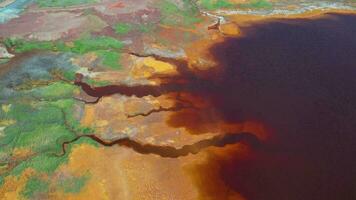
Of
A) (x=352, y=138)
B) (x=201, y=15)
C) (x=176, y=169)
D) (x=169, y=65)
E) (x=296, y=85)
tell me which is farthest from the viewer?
(x=201, y=15)

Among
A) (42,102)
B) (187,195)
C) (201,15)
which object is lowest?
(187,195)

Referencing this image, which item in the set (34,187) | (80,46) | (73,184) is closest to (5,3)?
(80,46)

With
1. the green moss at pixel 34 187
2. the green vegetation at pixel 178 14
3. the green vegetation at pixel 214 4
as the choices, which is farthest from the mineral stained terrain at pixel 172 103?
the green vegetation at pixel 214 4

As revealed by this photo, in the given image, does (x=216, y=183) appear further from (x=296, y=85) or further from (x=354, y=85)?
(x=354, y=85)

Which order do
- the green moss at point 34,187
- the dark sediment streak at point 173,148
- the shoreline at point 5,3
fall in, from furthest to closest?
the shoreline at point 5,3, the dark sediment streak at point 173,148, the green moss at point 34,187

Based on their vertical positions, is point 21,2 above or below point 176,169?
above

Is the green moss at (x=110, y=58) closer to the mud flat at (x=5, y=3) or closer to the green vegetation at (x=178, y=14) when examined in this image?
the green vegetation at (x=178, y=14)

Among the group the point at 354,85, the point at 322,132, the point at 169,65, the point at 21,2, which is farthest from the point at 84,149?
the point at 21,2

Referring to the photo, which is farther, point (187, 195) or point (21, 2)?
point (21, 2)
